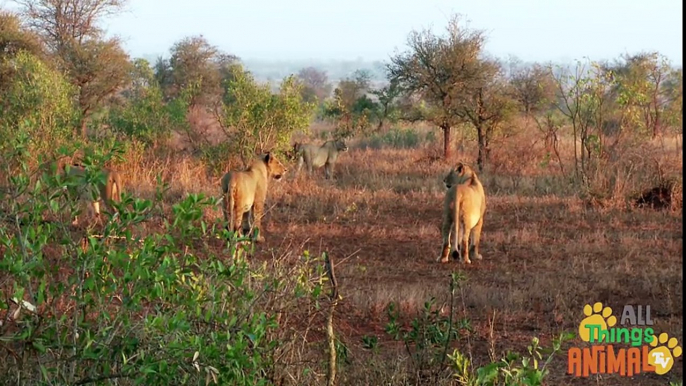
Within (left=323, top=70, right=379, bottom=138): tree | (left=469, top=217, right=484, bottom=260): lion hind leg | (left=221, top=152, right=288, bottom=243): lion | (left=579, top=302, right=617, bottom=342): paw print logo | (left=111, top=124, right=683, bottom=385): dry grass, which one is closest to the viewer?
(left=579, top=302, right=617, bottom=342): paw print logo

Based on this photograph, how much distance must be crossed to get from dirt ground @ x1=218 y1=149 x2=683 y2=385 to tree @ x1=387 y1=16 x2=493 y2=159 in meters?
3.26

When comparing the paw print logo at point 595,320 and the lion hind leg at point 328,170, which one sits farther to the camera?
the lion hind leg at point 328,170

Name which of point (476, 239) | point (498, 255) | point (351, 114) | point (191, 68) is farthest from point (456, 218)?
point (191, 68)

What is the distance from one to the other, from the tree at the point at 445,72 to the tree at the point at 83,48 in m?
7.98

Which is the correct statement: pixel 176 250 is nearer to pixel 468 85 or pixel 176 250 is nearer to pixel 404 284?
pixel 404 284

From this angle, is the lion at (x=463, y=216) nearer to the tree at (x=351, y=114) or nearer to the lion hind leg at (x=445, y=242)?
the lion hind leg at (x=445, y=242)

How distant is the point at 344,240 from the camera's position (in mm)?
10695

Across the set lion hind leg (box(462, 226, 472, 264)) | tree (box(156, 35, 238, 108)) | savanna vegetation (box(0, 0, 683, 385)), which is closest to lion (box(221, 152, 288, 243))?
savanna vegetation (box(0, 0, 683, 385))

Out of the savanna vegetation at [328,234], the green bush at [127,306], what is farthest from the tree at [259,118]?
the green bush at [127,306]

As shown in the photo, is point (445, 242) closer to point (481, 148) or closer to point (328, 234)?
point (328, 234)

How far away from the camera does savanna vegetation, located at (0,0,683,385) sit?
3.79 m

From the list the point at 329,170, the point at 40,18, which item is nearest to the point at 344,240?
the point at 329,170

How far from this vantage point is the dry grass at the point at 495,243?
22.6 ft

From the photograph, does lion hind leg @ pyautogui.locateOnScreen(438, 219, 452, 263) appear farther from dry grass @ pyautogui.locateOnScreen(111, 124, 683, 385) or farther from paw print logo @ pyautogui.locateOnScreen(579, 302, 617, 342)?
paw print logo @ pyautogui.locateOnScreen(579, 302, 617, 342)
